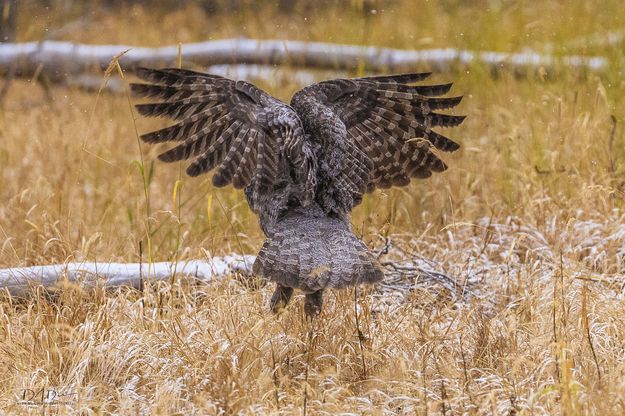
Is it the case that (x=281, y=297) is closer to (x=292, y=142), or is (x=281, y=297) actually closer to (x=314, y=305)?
(x=314, y=305)

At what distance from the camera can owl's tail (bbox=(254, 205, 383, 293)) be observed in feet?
12.8

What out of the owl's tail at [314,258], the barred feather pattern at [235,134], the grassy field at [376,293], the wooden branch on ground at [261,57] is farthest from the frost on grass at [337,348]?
the wooden branch on ground at [261,57]

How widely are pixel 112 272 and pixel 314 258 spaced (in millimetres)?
1453

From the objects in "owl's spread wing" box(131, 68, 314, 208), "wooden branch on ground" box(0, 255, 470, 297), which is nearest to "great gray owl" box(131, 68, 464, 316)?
"owl's spread wing" box(131, 68, 314, 208)

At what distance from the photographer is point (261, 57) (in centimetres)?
926

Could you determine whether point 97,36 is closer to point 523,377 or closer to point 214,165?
point 214,165

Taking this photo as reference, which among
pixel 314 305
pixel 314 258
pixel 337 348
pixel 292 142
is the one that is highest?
pixel 292 142

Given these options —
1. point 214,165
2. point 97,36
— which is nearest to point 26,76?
point 97,36

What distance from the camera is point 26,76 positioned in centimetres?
927

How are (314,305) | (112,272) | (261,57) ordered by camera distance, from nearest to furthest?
(314,305), (112,272), (261,57)

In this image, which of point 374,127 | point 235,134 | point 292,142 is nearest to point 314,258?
point 292,142

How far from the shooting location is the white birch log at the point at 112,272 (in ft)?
15.6

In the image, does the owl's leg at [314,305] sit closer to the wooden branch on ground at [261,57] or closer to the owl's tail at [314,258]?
the owl's tail at [314,258]

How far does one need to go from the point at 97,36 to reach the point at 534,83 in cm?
724
